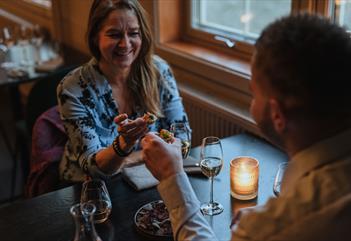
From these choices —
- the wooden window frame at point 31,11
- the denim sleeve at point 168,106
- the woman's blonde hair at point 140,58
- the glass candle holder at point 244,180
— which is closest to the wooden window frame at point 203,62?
the denim sleeve at point 168,106

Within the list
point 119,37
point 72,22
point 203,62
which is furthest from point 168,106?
point 72,22

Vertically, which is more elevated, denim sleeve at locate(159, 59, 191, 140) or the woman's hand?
the woman's hand

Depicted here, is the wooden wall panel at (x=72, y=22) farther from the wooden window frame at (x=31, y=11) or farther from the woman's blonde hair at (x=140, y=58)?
the woman's blonde hair at (x=140, y=58)

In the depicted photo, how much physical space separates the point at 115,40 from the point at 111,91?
0.61 ft

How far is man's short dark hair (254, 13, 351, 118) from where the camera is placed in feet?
2.97

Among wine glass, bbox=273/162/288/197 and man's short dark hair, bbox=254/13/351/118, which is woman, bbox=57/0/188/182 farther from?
man's short dark hair, bbox=254/13/351/118

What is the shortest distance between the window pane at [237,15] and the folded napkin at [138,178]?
1057mm

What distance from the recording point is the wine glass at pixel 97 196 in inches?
56.8

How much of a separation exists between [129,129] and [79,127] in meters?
0.26

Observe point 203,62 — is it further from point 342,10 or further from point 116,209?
point 116,209

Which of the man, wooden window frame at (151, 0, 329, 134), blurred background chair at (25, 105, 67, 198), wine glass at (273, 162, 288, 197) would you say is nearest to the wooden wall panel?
wooden window frame at (151, 0, 329, 134)

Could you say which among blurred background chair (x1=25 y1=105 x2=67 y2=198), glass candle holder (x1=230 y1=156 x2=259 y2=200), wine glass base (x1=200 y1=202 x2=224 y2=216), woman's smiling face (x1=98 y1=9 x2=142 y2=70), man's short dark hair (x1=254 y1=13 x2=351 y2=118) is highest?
man's short dark hair (x1=254 y1=13 x2=351 y2=118)

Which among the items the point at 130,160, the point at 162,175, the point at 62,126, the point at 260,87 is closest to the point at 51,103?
the point at 62,126

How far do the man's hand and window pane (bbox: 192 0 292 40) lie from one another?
1265 millimetres
